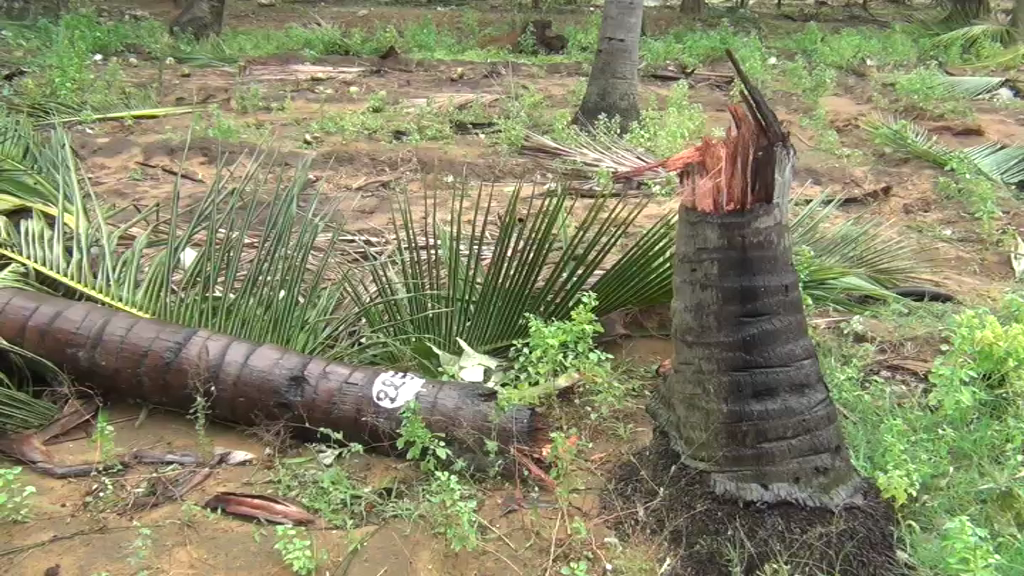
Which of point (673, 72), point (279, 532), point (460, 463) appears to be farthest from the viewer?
point (673, 72)

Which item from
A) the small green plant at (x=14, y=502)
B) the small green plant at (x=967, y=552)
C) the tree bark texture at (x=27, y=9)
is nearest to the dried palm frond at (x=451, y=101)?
the small green plant at (x=14, y=502)

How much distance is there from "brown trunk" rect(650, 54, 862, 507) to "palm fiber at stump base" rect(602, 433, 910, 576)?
5 centimetres

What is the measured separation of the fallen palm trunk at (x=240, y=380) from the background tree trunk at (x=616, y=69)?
427cm

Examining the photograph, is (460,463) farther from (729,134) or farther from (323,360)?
(729,134)

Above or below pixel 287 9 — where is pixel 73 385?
below

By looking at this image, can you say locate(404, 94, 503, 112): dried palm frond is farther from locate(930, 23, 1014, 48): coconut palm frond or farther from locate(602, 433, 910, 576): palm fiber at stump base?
locate(930, 23, 1014, 48): coconut palm frond

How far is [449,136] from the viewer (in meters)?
6.55

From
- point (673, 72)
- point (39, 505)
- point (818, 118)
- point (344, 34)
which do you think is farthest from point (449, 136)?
point (344, 34)

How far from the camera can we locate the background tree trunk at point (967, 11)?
39.7ft

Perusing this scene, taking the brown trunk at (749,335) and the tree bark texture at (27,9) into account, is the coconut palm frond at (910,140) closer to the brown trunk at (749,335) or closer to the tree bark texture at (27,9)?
the brown trunk at (749,335)

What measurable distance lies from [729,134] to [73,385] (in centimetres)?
236

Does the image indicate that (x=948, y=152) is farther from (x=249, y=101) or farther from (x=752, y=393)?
(x=249, y=101)

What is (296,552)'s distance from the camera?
2.14 m

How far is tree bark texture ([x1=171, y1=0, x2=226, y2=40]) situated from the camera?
36.2 ft
